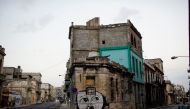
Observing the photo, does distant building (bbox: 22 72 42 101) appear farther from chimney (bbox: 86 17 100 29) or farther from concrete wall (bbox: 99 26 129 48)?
concrete wall (bbox: 99 26 129 48)

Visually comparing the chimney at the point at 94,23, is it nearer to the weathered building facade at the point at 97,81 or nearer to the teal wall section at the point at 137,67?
the teal wall section at the point at 137,67

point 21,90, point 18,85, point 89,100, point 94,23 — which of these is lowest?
point 89,100

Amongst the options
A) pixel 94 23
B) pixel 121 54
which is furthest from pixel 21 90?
pixel 121 54

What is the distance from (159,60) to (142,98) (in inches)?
1019

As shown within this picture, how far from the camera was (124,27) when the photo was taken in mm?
32812

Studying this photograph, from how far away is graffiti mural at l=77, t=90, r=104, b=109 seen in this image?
22266mm

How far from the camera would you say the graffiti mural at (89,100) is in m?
22.3

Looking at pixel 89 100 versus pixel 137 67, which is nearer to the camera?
pixel 89 100

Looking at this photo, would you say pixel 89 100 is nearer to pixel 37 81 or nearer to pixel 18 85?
pixel 18 85

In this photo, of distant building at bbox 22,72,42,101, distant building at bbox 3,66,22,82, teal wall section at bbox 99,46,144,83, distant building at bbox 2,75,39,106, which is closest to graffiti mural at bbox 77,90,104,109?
teal wall section at bbox 99,46,144,83

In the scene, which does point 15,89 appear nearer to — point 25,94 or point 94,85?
point 25,94

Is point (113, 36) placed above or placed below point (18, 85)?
above

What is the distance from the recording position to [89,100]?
22438 mm

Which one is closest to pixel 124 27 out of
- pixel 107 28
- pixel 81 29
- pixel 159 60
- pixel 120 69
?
pixel 107 28
